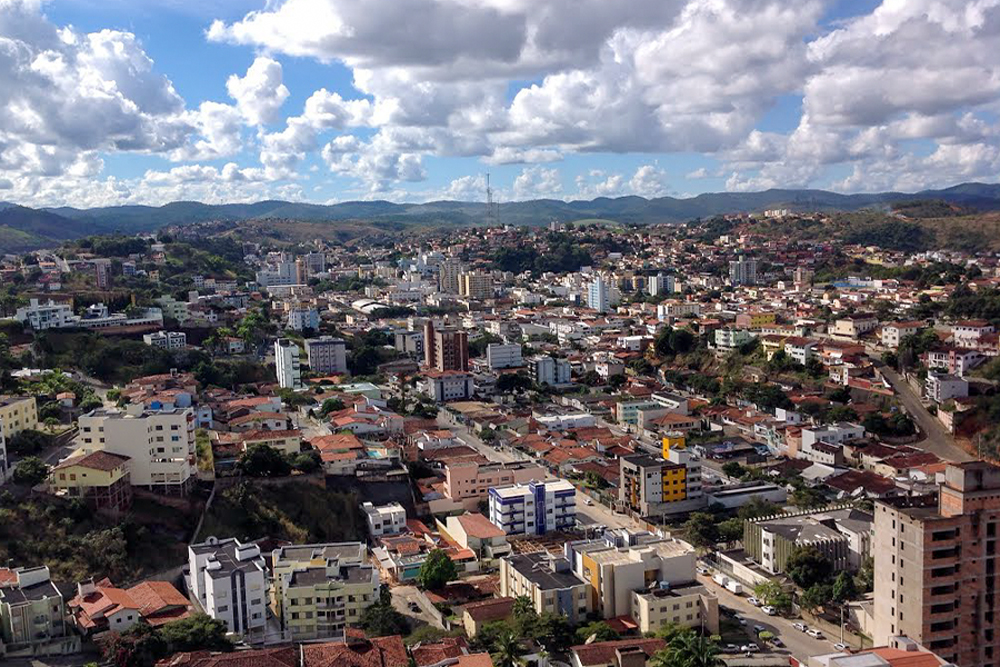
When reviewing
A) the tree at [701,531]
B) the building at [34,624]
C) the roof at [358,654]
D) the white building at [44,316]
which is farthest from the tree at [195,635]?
the white building at [44,316]

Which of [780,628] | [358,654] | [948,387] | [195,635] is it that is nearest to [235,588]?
[195,635]

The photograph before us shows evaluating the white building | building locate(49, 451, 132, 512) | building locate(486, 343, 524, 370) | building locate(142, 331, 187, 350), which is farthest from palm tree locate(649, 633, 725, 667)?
the white building

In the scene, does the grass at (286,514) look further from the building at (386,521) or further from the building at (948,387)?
the building at (948,387)

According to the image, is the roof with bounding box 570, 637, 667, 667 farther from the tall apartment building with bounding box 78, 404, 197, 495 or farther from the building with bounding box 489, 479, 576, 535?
the tall apartment building with bounding box 78, 404, 197, 495

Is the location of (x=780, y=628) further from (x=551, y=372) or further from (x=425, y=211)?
(x=425, y=211)

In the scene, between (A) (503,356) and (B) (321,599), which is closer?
(B) (321,599)

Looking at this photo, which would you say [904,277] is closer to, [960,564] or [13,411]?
[960,564]
